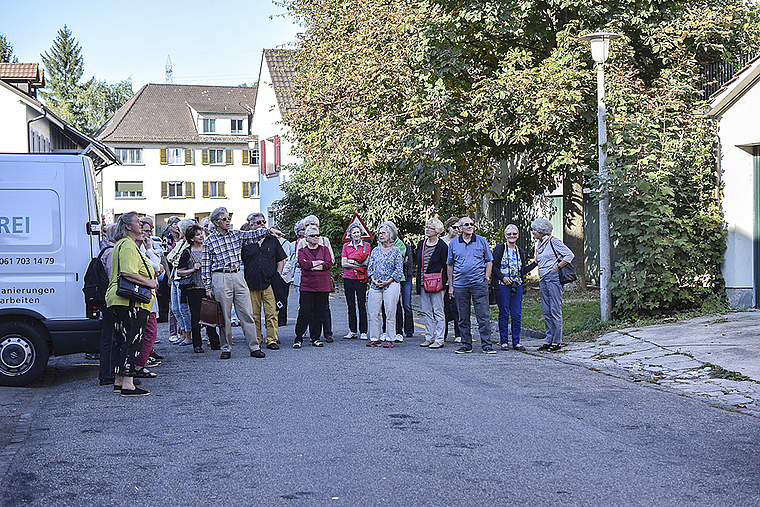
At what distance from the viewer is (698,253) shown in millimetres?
14148

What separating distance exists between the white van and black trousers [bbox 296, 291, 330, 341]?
12.9ft

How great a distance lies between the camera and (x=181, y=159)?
2788 inches

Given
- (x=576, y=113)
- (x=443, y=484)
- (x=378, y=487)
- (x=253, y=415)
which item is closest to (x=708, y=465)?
(x=443, y=484)

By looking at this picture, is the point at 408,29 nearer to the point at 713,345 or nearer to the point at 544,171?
the point at 544,171

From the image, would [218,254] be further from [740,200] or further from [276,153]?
[276,153]

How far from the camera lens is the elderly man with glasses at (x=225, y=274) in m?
11.9

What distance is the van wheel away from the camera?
31.8ft

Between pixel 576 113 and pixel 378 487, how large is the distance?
13.7 metres

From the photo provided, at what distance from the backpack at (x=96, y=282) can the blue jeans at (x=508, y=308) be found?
562 centimetres

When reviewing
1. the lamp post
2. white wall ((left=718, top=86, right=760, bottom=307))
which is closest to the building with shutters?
white wall ((left=718, top=86, right=760, bottom=307))

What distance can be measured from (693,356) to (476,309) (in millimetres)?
2922

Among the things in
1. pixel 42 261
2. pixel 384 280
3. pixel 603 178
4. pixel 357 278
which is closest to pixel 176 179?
pixel 357 278

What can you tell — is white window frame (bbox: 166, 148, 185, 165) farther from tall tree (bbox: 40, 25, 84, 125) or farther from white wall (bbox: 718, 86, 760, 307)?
white wall (bbox: 718, 86, 760, 307)

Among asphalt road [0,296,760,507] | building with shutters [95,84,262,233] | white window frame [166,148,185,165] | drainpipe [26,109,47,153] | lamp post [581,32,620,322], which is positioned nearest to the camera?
asphalt road [0,296,760,507]
